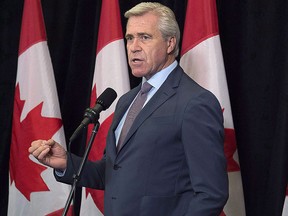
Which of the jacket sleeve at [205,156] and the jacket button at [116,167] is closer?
the jacket sleeve at [205,156]

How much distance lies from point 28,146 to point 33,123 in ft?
0.40

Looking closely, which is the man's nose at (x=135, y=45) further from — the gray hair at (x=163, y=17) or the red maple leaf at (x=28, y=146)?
the red maple leaf at (x=28, y=146)

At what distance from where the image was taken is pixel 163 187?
159 centimetres

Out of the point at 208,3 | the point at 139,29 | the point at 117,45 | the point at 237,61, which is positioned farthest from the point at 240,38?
the point at 139,29

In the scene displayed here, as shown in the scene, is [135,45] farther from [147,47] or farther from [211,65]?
[211,65]

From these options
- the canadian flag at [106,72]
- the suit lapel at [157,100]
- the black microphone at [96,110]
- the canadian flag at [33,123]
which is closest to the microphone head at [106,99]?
the black microphone at [96,110]

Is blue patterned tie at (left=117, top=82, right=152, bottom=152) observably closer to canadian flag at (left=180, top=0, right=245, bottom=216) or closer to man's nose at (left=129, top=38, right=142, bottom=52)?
man's nose at (left=129, top=38, right=142, bottom=52)

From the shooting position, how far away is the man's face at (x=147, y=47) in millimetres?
1759

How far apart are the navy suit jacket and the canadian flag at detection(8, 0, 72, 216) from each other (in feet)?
3.73

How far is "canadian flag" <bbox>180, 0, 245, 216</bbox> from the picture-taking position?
243cm

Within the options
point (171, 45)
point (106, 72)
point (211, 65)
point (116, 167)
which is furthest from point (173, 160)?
point (106, 72)

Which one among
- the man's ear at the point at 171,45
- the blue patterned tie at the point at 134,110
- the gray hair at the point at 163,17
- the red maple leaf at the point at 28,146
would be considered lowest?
the red maple leaf at the point at 28,146

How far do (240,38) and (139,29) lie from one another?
3.73 ft

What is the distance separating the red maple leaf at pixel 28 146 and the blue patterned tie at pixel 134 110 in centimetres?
109
